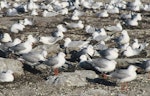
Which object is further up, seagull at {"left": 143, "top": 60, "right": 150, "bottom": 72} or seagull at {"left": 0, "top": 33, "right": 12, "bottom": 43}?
seagull at {"left": 143, "top": 60, "right": 150, "bottom": 72}

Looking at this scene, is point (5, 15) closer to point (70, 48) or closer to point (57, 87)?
point (70, 48)

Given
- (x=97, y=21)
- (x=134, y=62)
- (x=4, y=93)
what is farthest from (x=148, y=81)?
(x=97, y=21)

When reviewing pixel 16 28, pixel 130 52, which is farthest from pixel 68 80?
pixel 16 28

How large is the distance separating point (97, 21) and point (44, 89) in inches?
574

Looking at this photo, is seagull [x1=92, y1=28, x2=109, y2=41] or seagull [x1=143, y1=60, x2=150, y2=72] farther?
seagull [x1=92, y1=28, x2=109, y2=41]

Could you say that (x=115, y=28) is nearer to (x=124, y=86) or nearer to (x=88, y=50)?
(x=88, y=50)

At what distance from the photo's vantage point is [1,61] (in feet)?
61.1

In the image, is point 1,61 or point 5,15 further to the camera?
point 5,15

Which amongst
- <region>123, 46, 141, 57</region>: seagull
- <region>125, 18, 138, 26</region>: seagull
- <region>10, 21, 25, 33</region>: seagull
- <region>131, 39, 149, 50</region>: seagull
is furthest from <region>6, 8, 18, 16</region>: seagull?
<region>123, 46, 141, 57</region>: seagull

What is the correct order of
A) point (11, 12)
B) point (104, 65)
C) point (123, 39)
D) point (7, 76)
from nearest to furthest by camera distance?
point (7, 76), point (104, 65), point (123, 39), point (11, 12)

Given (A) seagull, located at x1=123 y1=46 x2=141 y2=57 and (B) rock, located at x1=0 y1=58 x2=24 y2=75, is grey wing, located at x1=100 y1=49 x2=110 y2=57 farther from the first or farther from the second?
(B) rock, located at x1=0 y1=58 x2=24 y2=75

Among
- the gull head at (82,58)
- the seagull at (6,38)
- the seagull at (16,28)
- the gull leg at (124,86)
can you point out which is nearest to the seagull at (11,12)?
the seagull at (16,28)

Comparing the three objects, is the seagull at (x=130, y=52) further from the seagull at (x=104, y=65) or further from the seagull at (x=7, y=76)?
the seagull at (x=7, y=76)

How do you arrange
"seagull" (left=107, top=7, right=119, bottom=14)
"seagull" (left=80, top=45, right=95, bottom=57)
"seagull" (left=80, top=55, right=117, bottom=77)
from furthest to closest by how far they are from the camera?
"seagull" (left=107, top=7, right=119, bottom=14) < "seagull" (left=80, top=45, right=95, bottom=57) < "seagull" (left=80, top=55, right=117, bottom=77)
